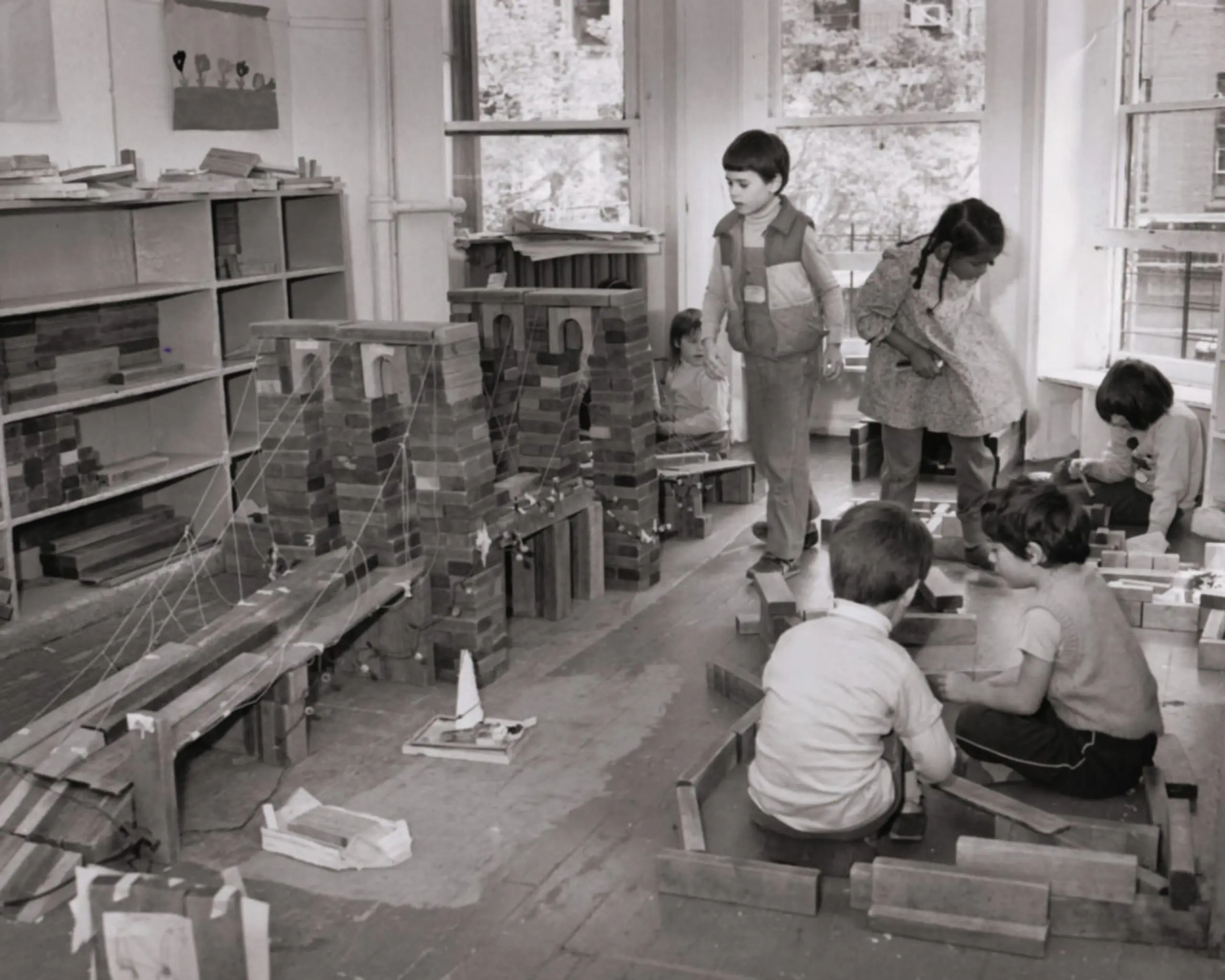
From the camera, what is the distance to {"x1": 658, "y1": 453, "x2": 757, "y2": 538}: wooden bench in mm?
6809

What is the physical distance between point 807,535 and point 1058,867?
3292 mm

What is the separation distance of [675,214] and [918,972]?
241 inches

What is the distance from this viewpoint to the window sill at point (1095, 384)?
24.2ft

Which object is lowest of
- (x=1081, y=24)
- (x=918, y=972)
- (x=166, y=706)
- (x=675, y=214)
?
(x=918, y=972)

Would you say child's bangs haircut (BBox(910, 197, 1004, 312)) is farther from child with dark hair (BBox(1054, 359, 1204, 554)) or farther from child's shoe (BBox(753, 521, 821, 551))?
child's shoe (BBox(753, 521, 821, 551))

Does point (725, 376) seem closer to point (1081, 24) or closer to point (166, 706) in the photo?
point (1081, 24)

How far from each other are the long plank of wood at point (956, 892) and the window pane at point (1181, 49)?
5461 mm

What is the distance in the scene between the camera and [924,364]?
591 cm

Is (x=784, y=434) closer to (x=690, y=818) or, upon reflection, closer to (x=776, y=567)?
(x=776, y=567)

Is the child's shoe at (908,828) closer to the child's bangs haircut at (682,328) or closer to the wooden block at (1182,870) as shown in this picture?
the wooden block at (1182,870)

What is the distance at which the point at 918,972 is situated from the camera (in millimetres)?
3148

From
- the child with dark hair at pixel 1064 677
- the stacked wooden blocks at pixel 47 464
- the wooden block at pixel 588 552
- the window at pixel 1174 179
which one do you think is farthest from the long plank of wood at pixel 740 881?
the window at pixel 1174 179

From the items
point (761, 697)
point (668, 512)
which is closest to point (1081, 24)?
point (668, 512)

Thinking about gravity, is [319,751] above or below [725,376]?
below
